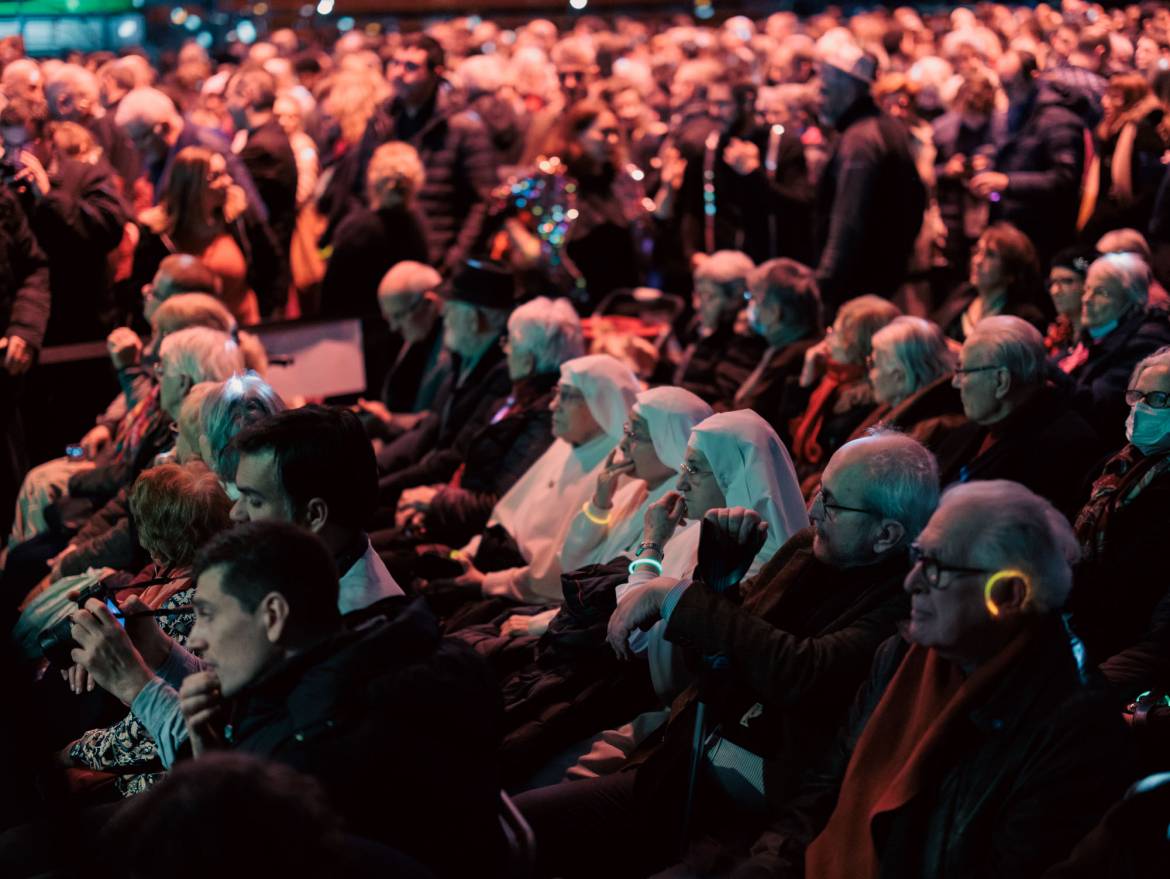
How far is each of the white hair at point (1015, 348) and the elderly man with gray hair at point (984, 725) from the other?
1.81 m

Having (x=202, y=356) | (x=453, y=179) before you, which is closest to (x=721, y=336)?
(x=202, y=356)

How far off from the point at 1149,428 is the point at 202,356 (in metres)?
3.02

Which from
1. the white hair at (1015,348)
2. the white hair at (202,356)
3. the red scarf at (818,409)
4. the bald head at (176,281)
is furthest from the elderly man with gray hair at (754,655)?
the bald head at (176,281)

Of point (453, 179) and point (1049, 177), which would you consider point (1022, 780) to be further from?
point (453, 179)

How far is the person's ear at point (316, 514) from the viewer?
10.4 ft

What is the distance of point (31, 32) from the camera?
51.9 ft

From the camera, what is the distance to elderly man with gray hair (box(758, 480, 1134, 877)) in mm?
2451

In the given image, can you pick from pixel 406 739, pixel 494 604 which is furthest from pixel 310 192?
pixel 406 739

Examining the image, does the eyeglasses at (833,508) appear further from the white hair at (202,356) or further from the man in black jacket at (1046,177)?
the man in black jacket at (1046,177)

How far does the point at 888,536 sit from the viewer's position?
314cm

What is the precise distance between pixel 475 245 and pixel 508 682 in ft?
15.2

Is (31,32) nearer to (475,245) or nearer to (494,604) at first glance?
(475,245)

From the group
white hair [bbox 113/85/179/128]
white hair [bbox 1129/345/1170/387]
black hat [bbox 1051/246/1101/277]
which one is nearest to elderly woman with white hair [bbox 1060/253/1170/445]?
black hat [bbox 1051/246/1101/277]

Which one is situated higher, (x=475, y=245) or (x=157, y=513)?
(x=157, y=513)
